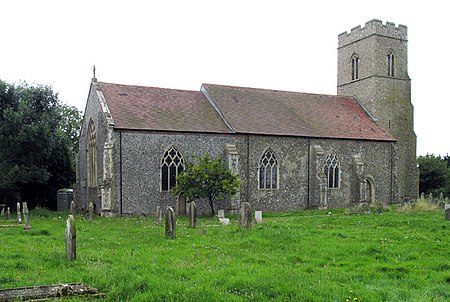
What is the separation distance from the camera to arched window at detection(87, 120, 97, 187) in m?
28.5

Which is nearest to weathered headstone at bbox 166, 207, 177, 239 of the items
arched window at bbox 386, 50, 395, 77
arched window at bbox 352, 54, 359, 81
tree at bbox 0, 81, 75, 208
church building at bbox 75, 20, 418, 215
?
church building at bbox 75, 20, 418, 215

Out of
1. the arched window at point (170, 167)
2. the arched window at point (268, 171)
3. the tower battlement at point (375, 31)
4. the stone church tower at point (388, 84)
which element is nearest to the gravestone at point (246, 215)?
the arched window at point (170, 167)

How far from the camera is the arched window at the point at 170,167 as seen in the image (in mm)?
26453

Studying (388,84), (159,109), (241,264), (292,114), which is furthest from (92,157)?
(388,84)

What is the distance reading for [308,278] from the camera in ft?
29.3

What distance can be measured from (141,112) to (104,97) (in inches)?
92.2

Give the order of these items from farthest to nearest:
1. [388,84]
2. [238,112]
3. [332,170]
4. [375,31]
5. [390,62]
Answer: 1. [390,62]
2. [388,84]
3. [375,31]
4. [332,170]
5. [238,112]

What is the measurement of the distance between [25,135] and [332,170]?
63.2 feet

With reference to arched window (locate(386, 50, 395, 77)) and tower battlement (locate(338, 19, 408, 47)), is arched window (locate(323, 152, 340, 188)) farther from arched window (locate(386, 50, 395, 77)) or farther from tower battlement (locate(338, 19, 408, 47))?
tower battlement (locate(338, 19, 408, 47))

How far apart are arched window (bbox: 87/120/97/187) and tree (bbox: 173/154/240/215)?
6.16 meters

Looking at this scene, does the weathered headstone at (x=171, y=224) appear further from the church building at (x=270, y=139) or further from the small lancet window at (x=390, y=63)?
the small lancet window at (x=390, y=63)

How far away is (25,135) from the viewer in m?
25.2

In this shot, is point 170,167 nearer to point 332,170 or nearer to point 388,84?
point 332,170

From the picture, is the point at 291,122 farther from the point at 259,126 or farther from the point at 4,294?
the point at 4,294
